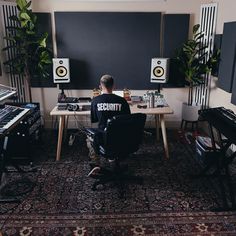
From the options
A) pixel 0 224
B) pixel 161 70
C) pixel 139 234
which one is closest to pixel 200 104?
pixel 161 70

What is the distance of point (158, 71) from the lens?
160 inches

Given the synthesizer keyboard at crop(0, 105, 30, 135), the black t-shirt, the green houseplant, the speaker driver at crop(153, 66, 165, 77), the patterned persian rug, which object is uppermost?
the green houseplant

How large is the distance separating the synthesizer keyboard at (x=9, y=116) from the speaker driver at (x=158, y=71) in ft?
6.85

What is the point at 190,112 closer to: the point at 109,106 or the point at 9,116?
the point at 109,106

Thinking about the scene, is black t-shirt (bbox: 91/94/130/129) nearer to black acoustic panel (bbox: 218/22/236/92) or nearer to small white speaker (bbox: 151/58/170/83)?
black acoustic panel (bbox: 218/22/236/92)

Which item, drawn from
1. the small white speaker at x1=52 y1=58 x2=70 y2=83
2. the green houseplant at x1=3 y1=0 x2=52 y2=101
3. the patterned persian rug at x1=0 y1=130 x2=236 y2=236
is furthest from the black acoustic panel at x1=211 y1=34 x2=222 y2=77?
the green houseplant at x1=3 y1=0 x2=52 y2=101

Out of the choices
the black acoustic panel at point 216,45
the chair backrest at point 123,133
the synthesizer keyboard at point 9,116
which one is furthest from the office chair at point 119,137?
the black acoustic panel at point 216,45

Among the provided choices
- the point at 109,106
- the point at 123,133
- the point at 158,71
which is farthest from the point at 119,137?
the point at 158,71

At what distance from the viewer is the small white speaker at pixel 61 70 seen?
395cm

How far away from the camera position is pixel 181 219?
2328mm

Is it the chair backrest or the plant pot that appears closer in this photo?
the chair backrest

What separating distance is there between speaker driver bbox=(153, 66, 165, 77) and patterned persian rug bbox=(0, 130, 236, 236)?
1.34 metres

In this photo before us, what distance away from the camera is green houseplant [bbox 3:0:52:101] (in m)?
3.74

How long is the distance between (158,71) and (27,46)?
6.54ft
